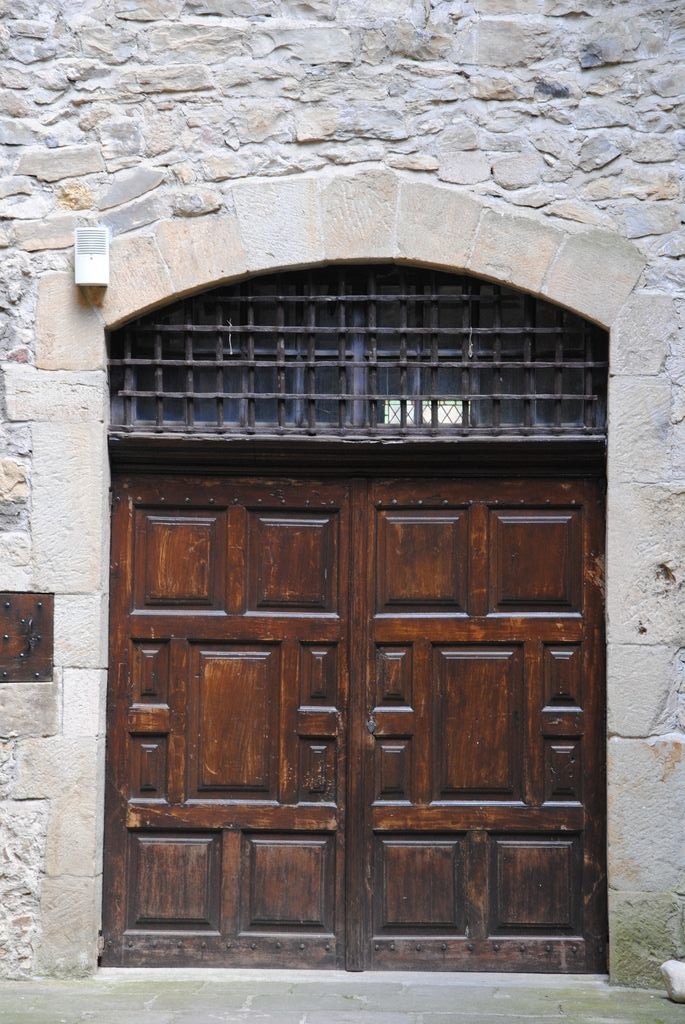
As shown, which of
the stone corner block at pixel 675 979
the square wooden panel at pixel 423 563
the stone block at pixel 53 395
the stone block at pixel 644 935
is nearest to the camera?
the stone corner block at pixel 675 979

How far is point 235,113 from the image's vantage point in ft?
16.2

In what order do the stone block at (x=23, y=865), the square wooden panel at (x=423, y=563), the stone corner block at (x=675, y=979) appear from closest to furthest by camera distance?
the stone corner block at (x=675, y=979) < the stone block at (x=23, y=865) < the square wooden panel at (x=423, y=563)

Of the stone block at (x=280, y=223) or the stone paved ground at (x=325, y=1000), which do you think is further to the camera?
the stone block at (x=280, y=223)

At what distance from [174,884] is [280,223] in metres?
2.78

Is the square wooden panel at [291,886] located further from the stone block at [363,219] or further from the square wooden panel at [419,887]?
the stone block at [363,219]

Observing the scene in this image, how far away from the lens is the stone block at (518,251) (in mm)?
4852

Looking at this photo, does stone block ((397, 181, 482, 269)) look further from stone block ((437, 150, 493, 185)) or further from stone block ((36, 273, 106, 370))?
stone block ((36, 273, 106, 370))

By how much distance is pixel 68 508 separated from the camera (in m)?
4.90

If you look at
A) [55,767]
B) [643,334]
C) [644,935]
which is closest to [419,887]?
[644,935]

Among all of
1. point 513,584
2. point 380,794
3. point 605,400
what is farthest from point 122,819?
point 605,400

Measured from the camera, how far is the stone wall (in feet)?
15.8

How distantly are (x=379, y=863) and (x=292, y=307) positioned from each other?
2.37 metres

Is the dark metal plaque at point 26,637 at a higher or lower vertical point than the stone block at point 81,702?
higher

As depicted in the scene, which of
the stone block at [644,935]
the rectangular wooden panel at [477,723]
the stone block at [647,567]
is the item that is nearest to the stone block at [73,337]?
the rectangular wooden panel at [477,723]
